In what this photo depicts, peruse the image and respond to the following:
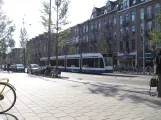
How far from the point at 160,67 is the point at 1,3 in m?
33.7

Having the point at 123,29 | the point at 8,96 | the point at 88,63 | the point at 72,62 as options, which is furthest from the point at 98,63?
the point at 8,96

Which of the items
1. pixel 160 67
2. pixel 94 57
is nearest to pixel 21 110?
pixel 160 67

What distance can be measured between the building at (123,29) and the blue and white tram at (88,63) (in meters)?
3.02

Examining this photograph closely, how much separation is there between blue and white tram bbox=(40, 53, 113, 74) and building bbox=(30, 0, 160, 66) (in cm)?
302

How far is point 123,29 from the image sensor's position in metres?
47.6

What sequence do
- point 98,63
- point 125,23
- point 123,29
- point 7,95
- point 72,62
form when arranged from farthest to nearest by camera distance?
point 123,29, point 125,23, point 72,62, point 98,63, point 7,95

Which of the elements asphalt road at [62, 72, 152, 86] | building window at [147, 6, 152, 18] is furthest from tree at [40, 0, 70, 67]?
building window at [147, 6, 152, 18]

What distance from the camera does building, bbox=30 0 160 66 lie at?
136 ft

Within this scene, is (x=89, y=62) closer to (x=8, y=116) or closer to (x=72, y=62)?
(x=72, y=62)

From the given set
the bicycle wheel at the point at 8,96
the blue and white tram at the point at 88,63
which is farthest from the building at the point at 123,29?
the bicycle wheel at the point at 8,96

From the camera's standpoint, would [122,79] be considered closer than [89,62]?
Yes

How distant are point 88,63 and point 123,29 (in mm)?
18700

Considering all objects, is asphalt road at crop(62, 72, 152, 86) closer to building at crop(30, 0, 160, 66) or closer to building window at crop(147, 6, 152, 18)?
building at crop(30, 0, 160, 66)

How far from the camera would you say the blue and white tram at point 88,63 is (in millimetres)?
29047
